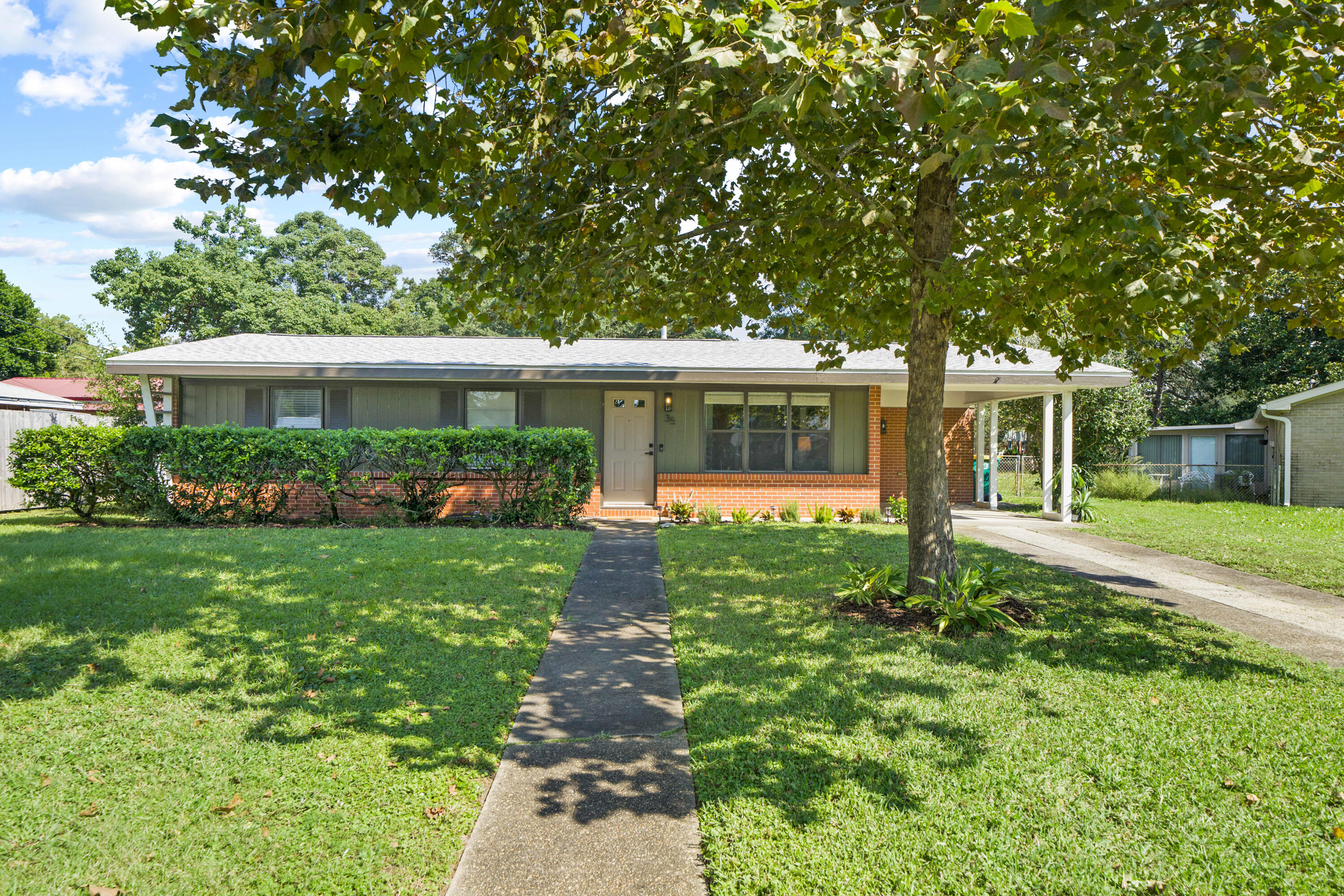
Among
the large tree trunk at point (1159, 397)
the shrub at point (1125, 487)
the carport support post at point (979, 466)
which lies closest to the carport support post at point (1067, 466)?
the carport support post at point (979, 466)

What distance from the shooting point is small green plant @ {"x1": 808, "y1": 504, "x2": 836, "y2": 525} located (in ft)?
43.5

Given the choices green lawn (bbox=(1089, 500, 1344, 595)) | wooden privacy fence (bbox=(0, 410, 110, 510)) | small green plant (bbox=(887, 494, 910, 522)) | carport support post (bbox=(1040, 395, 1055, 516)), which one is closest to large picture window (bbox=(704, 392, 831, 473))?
small green plant (bbox=(887, 494, 910, 522))

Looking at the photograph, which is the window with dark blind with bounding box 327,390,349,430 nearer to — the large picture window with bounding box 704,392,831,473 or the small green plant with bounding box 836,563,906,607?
the large picture window with bounding box 704,392,831,473

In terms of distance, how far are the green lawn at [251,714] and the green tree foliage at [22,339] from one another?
50.5 meters

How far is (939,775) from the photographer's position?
344cm

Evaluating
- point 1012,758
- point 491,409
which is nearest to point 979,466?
point 491,409

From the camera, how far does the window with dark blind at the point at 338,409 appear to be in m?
13.8

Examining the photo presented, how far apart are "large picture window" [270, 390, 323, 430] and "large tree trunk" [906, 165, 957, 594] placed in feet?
37.7

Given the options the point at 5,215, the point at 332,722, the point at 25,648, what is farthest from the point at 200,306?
the point at 332,722

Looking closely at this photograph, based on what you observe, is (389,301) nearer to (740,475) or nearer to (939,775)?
(740,475)

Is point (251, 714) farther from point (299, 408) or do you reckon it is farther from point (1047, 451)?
point (1047, 451)

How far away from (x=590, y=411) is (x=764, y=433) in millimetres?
3506

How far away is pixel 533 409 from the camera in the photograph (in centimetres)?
1417

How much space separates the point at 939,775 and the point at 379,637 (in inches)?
165
